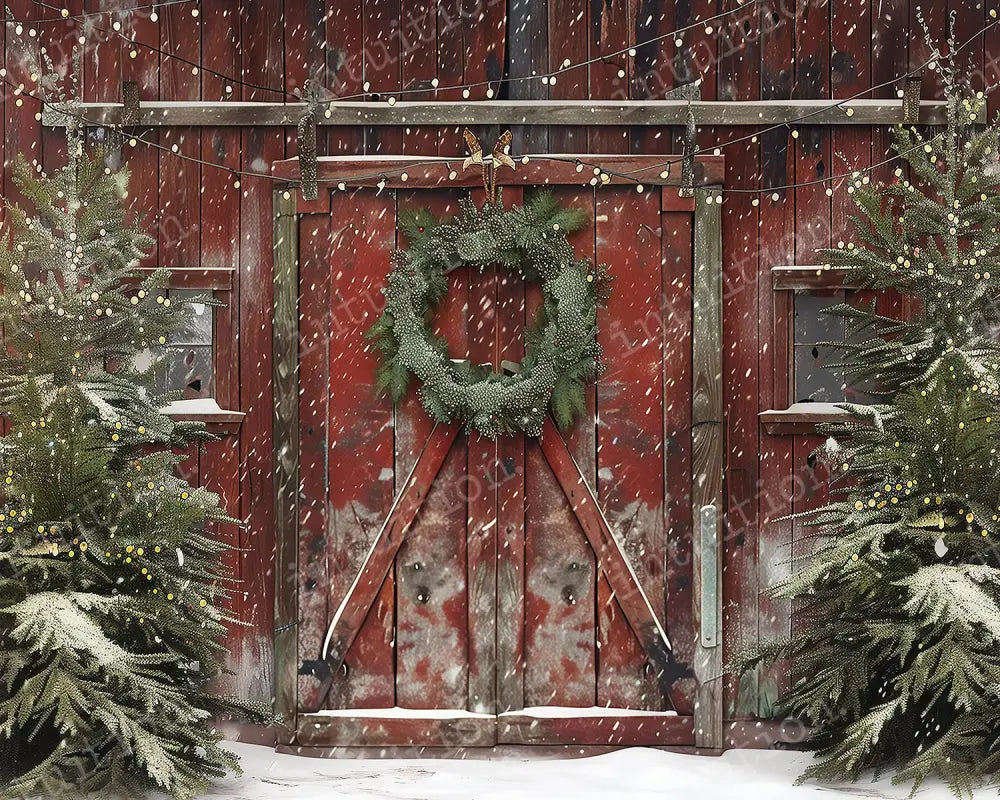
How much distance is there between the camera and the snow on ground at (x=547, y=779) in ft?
17.9

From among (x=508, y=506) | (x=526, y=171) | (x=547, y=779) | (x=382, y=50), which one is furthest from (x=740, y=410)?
(x=382, y=50)

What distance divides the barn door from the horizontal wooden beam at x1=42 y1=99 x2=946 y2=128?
0.38 metres

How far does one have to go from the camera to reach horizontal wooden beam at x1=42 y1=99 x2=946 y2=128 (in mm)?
6371

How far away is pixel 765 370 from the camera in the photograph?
642 cm

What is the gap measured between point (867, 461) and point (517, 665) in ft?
6.66

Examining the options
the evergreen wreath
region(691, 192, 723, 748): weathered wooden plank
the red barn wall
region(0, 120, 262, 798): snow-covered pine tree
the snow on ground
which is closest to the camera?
region(0, 120, 262, 798): snow-covered pine tree

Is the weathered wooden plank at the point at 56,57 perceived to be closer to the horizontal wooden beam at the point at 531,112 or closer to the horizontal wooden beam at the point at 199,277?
the horizontal wooden beam at the point at 531,112

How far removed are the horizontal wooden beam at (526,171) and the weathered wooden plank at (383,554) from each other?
1.28 meters

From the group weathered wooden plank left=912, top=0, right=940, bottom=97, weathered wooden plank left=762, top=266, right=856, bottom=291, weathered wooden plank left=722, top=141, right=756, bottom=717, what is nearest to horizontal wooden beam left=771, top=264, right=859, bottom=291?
weathered wooden plank left=762, top=266, right=856, bottom=291

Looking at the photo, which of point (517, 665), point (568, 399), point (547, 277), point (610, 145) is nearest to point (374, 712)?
point (517, 665)

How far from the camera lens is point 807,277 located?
6371mm

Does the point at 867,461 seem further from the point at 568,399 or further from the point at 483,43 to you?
the point at 483,43

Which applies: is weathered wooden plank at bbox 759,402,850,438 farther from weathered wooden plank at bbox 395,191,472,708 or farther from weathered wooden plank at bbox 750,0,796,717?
weathered wooden plank at bbox 395,191,472,708

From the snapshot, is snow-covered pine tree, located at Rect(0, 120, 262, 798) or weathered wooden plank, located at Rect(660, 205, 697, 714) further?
weathered wooden plank, located at Rect(660, 205, 697, 714)
